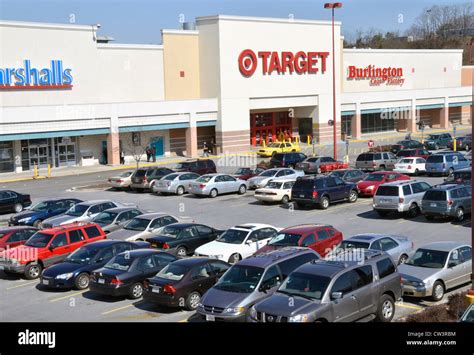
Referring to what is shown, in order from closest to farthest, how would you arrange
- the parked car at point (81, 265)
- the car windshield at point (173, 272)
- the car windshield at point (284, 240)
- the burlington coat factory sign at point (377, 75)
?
the car windshield at point (173, 272), the parked car at point (81, 265), the car windshield at point (284, 240), the burlington coat factory sign at point (377, 75)

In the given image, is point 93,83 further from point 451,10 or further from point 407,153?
point 451,10

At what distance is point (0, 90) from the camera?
47.1 metres

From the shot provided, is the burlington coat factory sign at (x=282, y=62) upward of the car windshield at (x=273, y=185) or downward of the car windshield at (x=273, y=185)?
upward

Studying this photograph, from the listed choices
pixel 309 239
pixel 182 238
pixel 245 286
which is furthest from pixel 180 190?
pixel 245 286

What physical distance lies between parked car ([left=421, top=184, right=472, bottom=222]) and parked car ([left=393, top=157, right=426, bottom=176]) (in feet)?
43.2

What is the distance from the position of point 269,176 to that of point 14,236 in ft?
55.3

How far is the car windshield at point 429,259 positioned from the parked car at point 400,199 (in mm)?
9432

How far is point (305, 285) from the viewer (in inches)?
517

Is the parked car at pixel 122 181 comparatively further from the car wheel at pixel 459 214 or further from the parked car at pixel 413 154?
the car wheel at pixel 459 214

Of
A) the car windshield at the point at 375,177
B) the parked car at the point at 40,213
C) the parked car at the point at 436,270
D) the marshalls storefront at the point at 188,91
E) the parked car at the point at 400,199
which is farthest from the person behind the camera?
the marshalls storefront at the point at 188,91

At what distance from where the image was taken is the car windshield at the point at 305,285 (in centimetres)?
1285

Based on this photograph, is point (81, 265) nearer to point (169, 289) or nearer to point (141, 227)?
point (169, 289)

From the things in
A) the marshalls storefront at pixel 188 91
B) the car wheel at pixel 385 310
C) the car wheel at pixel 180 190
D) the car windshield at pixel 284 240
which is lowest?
the car wheel at pixel 385 310

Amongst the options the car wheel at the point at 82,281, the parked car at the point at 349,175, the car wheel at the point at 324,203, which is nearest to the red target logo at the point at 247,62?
the parked car at the point at 349,175
